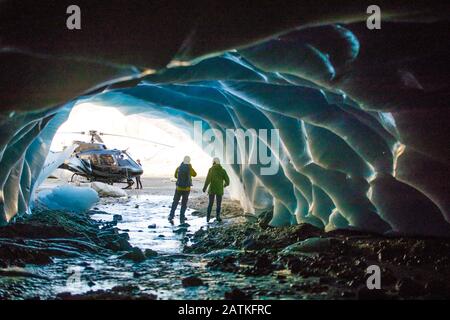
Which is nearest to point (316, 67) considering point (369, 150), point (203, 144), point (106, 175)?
point (369, 150)

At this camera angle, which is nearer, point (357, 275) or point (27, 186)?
point (357, 275)

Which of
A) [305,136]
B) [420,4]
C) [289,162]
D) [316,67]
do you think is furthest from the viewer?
[289,162]

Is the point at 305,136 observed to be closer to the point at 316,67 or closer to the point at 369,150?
the point at 369,150

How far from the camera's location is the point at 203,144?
14.5 meters

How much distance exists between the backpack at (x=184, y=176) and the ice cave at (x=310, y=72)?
314 cm

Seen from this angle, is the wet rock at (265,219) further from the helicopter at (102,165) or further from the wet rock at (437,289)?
the helicopter at (102,165)

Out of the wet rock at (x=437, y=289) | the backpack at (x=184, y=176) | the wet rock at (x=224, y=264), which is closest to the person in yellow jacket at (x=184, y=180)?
the backpack at (x=184, y=176)

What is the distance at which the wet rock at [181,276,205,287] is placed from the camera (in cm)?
457

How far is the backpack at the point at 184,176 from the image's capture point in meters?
10.1

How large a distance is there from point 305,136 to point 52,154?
26.4 ft

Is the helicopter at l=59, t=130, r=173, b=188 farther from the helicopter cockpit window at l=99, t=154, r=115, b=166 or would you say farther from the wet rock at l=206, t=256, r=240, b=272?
the wet rock at l=206, t=256, r=240, b=272

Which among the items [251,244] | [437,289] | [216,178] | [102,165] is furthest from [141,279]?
[102,165]

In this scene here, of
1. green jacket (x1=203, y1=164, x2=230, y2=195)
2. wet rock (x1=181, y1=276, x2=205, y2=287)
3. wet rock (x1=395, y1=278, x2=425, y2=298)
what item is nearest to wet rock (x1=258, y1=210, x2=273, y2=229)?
green jacket (x1=203, y1=164, x2=230, y2=195)

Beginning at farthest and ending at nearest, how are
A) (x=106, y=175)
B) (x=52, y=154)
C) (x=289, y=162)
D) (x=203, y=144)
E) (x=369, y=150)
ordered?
(x=106, y=175)
(x=203, y=144)
(x=52, y=154)
(x=289, y=162)
(x=369, y=150)
